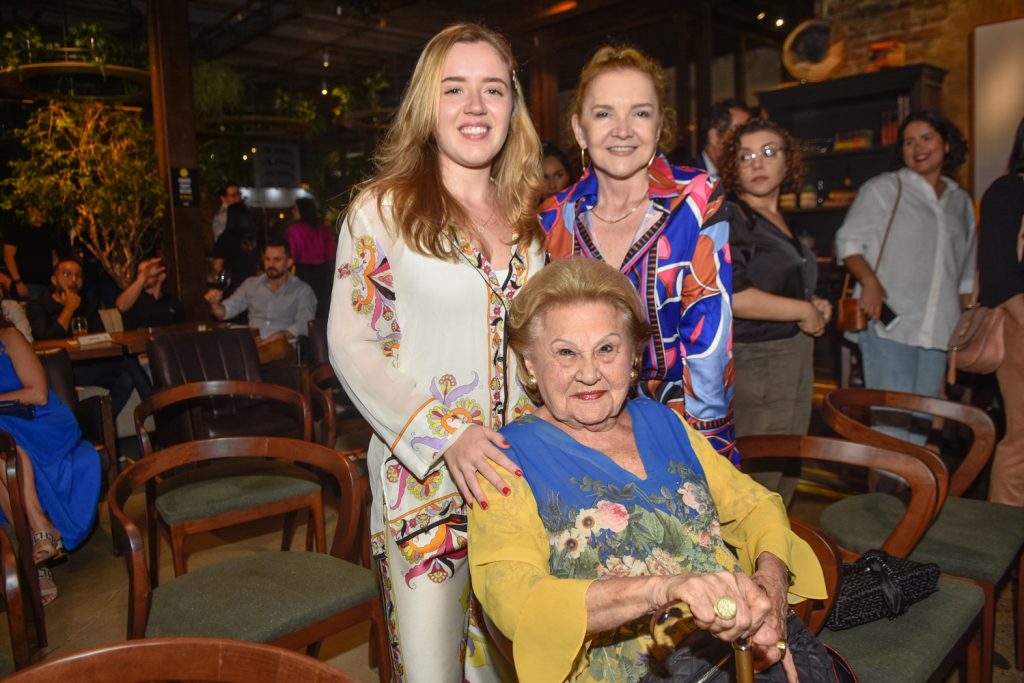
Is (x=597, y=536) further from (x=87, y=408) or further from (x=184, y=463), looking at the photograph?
(x=87, y=408)

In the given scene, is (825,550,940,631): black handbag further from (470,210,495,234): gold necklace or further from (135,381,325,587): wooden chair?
(135,381,325,587): wooden chair

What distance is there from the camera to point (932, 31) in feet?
19.2

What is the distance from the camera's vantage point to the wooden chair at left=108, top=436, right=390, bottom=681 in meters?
1.79

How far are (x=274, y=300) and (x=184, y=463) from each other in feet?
11.2

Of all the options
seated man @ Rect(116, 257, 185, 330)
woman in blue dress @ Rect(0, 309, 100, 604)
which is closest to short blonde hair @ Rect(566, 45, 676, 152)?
woman in blue dress @ Rect(0, 309, 100, 604)

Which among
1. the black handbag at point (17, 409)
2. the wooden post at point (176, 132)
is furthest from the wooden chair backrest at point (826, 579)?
the wooden post at point (176, 132)

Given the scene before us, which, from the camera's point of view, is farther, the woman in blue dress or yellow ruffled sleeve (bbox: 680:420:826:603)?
the woman in blue dress

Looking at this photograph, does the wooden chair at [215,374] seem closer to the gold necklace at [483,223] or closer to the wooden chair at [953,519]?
the gold necklace at [483,223]

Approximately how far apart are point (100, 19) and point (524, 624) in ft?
34.7

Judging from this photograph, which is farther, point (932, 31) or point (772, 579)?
point (932, 31)

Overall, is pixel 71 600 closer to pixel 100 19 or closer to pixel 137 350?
pixel 137 350

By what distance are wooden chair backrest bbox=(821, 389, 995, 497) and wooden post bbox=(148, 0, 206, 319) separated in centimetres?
545

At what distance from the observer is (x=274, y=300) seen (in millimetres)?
5441

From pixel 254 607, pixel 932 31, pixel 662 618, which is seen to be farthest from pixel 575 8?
pixel 662 618
